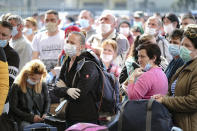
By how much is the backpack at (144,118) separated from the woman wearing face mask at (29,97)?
267 cm

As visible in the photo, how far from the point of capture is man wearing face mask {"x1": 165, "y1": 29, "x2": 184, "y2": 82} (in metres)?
6.70

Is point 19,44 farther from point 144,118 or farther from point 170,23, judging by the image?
point 144,118

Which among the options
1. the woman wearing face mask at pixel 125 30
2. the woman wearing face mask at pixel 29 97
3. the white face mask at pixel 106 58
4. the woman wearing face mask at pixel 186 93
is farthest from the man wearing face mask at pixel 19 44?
the woman wearing face mask at pixel 125 30

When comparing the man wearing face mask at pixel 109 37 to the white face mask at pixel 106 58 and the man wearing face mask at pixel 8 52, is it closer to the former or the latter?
the white face mask at pixel 106 58

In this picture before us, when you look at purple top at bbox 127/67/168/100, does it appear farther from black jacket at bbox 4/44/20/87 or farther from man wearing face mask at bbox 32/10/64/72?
man wearing face mask at bbox 32/10/64/72

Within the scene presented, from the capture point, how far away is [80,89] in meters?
6.40

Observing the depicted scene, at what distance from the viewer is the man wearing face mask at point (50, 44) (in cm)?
996

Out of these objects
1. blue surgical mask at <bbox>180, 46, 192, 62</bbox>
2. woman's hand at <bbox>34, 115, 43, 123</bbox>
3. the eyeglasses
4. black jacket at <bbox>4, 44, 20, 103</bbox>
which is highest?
the eyeglasses

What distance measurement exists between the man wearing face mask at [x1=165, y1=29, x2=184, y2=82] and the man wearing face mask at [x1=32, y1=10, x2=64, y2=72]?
315 centimetres

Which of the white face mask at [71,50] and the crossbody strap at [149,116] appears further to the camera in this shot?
the white face mask at [71,50]

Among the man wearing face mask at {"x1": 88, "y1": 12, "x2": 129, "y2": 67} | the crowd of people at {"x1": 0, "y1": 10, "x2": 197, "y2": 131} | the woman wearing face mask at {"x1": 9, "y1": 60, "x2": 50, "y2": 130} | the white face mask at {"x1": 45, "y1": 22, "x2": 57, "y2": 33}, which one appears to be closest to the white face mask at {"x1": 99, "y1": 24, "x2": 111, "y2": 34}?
the man wearing face mask at {"x1": 88, "y1": 12, "x2": 129, "y2": 67}

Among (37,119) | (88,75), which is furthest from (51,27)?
(88,75)

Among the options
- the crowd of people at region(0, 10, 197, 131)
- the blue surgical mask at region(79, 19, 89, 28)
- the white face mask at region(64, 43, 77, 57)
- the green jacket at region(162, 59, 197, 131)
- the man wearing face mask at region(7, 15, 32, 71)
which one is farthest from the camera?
the blue surgical mask at region(79, 19, 89, 28)

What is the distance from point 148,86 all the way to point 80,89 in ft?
2.70
